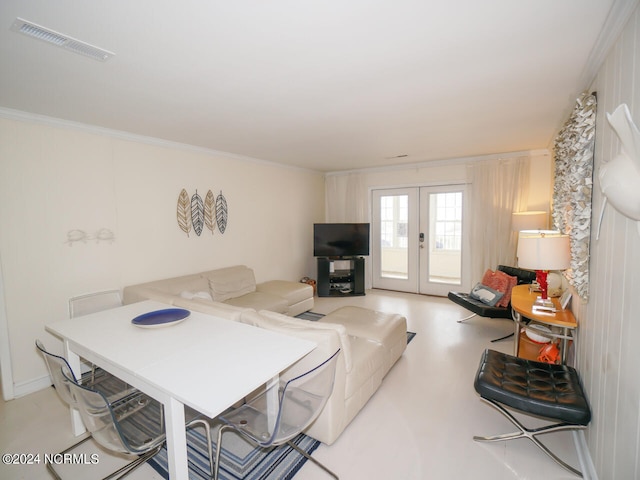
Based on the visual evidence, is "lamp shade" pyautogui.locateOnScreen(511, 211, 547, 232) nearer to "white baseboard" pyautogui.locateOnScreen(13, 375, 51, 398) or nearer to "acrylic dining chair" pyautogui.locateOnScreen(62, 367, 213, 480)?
"acrylic dining chair" pyautogui.locateOnScreen(62, 367, 213, 480)

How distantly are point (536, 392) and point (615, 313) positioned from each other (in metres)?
0.72

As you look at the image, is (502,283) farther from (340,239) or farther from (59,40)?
(59,40)

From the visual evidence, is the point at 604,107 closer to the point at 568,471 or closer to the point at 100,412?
the point at 568,471

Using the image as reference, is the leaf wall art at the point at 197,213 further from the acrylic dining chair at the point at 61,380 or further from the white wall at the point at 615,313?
the white wall at the point at 615,313

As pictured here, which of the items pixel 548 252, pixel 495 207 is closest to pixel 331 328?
pixel 548 252

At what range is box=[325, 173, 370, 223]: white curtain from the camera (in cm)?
616

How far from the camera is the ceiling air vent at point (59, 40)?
1486mm

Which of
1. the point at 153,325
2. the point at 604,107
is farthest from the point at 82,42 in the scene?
the point at 604,107

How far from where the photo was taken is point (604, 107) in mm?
1763

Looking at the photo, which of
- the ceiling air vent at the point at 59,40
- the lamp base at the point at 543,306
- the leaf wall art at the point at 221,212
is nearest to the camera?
the ceiling air vent at the point at 59,40

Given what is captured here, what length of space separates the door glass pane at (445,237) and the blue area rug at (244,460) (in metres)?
4.28

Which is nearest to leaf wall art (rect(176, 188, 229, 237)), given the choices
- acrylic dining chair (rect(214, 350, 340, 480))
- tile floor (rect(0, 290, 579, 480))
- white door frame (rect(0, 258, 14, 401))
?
white door frame (rect(0, 258, 14, 401))

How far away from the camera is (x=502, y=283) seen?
3984 mm

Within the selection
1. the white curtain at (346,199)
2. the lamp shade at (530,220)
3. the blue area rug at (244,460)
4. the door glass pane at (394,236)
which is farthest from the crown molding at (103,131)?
the lamp shade at (530,220)
